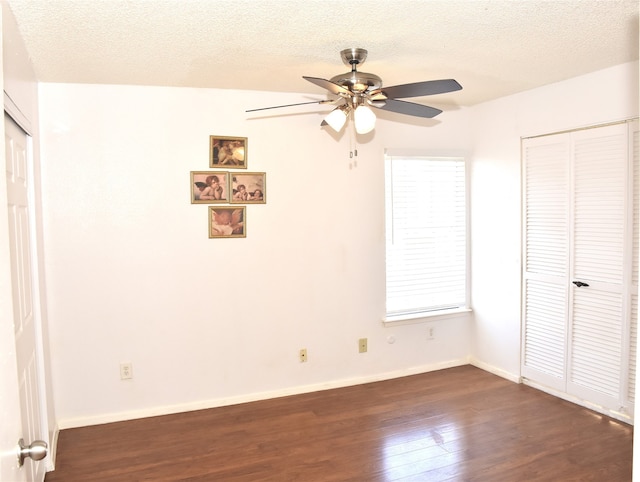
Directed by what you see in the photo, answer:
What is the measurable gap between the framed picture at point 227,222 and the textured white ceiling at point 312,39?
940mm

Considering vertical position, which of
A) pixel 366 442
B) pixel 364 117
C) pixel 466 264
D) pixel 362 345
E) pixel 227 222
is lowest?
pixel 366 442

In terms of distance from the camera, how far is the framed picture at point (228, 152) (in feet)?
12.0

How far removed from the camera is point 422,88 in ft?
7.84

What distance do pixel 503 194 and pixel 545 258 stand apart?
687mm

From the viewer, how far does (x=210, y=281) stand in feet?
12.2

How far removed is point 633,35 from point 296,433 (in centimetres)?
319

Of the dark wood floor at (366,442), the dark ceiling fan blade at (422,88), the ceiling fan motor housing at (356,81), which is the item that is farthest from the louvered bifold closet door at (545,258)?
the ceiling fan motor housing at (356,81)

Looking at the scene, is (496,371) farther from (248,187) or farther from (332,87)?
(332,87)

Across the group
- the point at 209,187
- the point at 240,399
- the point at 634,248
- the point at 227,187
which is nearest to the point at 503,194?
the point at 634,248

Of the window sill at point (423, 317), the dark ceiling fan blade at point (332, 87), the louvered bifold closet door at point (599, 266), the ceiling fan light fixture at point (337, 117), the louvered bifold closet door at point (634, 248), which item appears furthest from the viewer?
the window sill at point (423, 317)

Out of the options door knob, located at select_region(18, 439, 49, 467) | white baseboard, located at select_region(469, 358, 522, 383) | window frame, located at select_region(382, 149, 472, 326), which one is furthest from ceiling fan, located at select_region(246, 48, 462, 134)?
white baseboard, located at select_region(469, 358, 522, 383)

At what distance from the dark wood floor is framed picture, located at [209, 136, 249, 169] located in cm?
191

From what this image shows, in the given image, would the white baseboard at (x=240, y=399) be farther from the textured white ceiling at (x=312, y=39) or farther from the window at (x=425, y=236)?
the textured white ceiling at (x=312, y=39)

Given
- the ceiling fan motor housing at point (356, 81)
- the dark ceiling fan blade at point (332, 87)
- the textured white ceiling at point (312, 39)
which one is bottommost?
the dark ceiling fan blade at point (332, 87)
